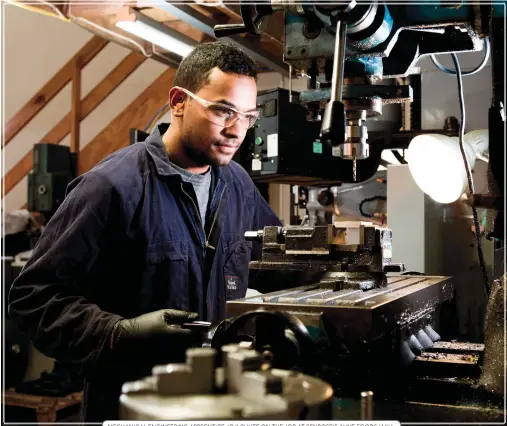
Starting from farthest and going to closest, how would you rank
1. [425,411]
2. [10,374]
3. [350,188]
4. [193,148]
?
[10,374], [350,188], [193,148], [425,411]

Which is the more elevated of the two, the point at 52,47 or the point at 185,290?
the point at 52,47

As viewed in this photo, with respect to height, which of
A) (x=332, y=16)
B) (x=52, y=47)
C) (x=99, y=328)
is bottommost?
(x=99, y=328)

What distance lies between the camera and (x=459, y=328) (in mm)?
1865

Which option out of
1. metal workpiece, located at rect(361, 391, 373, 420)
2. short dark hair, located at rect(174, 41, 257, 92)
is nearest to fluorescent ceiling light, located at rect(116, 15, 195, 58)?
short dark hair, located at rect(174, 41, 257, 92)

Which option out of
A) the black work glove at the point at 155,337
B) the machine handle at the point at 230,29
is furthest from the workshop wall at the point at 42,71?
the black work glove at the point at 155,337

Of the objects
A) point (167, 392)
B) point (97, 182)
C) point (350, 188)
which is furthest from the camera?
point (350, 188)

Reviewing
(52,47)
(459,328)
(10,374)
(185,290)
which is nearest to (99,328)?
(185,290)

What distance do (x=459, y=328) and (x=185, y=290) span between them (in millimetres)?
962

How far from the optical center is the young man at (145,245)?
122cm

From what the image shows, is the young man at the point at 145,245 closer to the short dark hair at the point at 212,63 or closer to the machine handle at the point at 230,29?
the short dark hair at the point at 212,63

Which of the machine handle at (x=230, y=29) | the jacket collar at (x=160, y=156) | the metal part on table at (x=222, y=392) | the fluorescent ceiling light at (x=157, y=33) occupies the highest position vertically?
the fluorescent ceiling light at (x=157, y=33)

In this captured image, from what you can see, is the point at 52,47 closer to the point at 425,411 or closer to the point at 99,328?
the point at 99,328

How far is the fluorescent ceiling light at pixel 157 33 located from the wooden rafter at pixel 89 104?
1.06 metres

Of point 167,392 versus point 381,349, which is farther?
point 381,349
